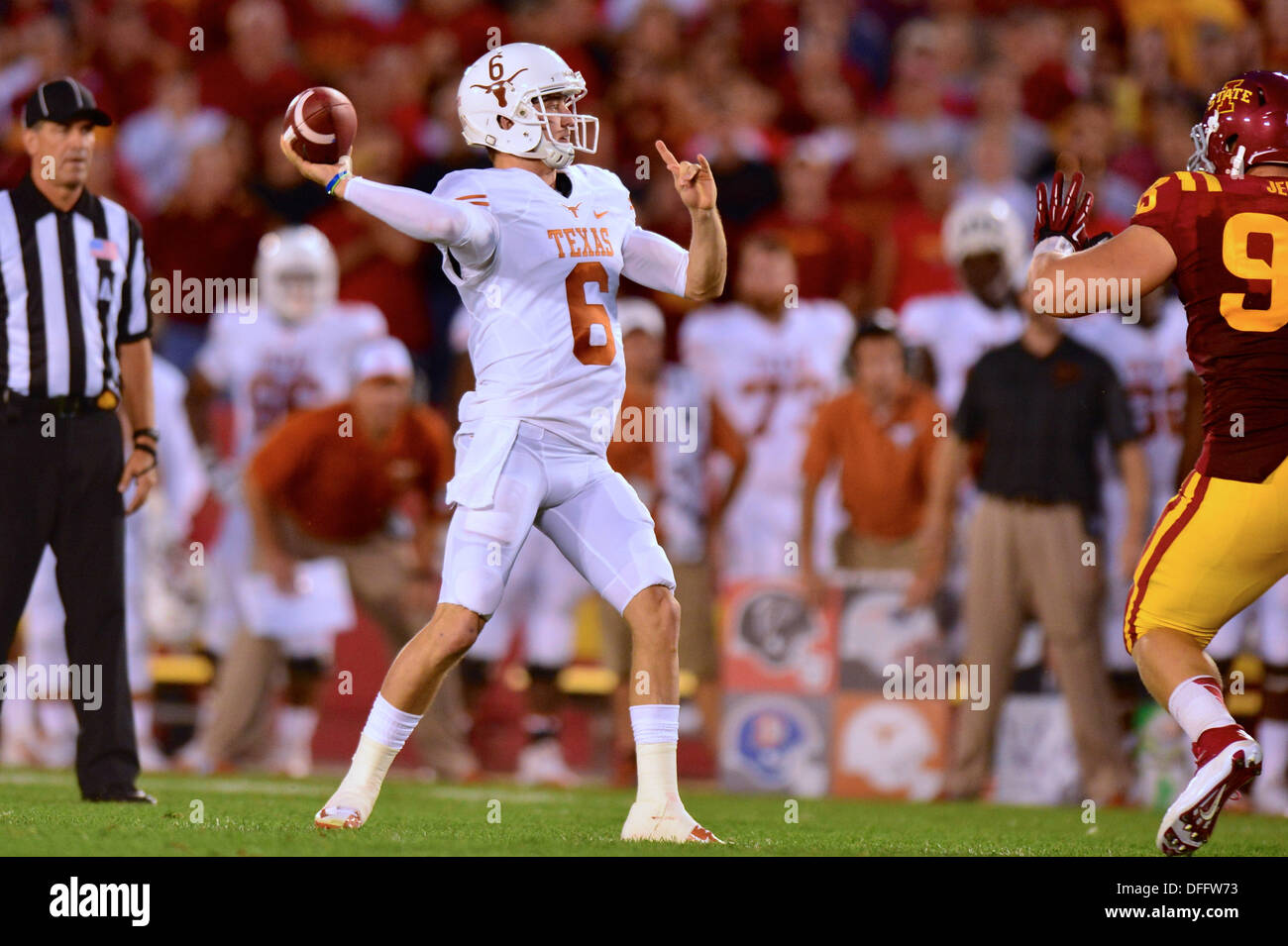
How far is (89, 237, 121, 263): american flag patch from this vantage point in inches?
256

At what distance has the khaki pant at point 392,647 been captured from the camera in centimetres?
944

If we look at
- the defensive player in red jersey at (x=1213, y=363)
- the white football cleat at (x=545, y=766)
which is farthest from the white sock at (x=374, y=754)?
the white football cleat at (x=545, y=766)

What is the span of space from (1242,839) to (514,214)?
9.99 ft

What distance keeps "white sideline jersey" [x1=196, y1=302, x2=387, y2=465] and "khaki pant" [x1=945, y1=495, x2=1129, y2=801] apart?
3.58m

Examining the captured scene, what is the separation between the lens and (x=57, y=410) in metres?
6.36

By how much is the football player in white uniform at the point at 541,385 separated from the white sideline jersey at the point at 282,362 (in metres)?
4.79

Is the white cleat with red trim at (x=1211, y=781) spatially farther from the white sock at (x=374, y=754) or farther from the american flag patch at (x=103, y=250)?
the american flag patch at (x=103, y=250)

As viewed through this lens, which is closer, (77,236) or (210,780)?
(77,236)

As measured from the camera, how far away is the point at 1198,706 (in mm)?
5035

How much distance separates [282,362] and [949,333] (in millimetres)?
3499

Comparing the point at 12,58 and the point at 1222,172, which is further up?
the point at 12,58

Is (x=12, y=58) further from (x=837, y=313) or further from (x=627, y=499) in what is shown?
(x=627, y=499)

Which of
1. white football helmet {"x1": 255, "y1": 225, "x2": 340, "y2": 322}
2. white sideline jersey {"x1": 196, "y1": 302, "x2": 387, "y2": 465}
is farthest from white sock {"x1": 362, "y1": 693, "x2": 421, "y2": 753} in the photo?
white football helmet {"x1": 255, "y1": 225, "x2": 340, "y2": 322}
